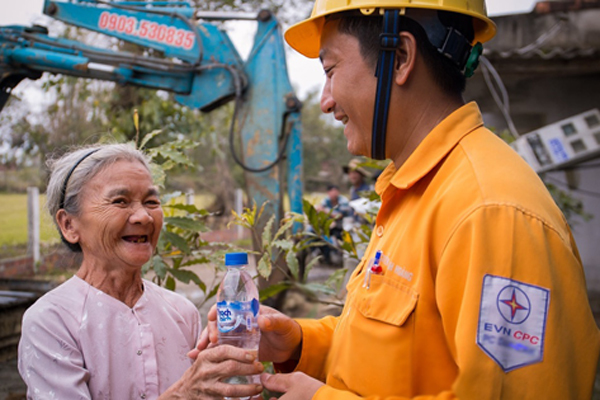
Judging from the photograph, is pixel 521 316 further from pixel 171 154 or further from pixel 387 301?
pixel 171 154

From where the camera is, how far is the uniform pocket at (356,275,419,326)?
4.14ft

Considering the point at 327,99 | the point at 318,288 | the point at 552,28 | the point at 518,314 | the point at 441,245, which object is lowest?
the point at 318,288

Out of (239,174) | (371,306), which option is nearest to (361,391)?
(371,306)

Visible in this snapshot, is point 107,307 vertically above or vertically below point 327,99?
below

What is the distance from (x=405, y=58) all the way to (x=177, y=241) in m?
2.26

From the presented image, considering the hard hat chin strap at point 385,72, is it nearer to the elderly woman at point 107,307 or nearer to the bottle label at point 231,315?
the bottle label at point 231,315

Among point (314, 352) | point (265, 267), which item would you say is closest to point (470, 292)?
point (314, 352)

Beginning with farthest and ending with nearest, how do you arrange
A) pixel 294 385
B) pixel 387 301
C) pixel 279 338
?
1. pixel 279 338
2. pixel 294 385
3. pixel 387 301

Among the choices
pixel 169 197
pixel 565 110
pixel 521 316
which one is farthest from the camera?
pixel 565 110

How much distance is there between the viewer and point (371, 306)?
4.50 feet

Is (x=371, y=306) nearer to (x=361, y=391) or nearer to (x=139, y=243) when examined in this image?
(x=361, y=391)

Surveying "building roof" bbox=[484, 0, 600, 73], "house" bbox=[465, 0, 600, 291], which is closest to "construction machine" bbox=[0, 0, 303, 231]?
"house" bbox=[465, 0, 600, 291]

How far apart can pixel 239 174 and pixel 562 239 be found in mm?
20203

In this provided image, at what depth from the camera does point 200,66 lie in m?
5.12
